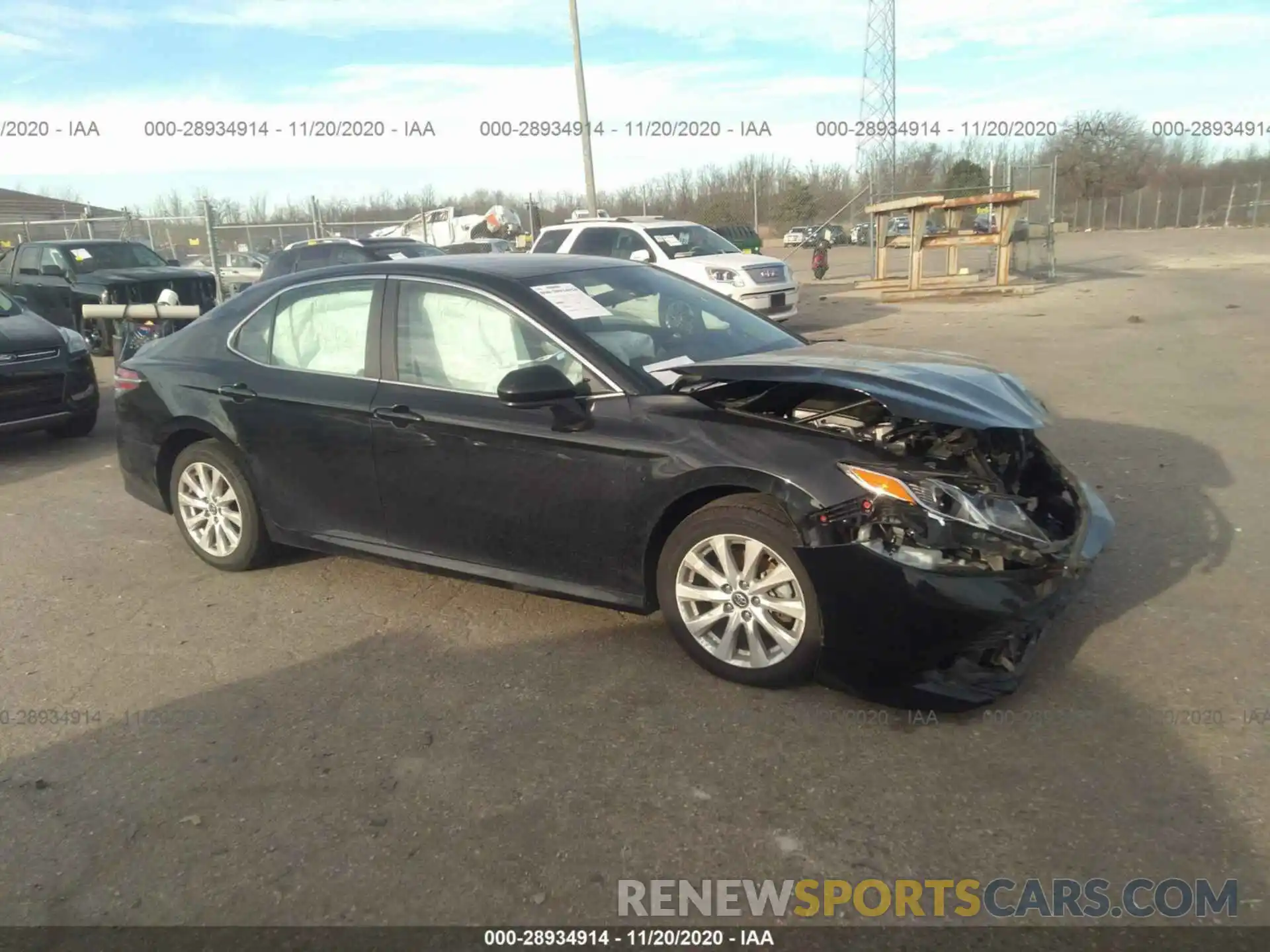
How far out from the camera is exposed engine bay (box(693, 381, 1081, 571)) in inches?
133

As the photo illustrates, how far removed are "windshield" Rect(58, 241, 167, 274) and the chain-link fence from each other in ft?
173

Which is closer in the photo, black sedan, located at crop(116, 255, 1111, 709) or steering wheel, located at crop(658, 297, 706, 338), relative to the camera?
black sedan, located at crop(116, 255, 1111, 709)

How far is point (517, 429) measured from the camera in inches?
161

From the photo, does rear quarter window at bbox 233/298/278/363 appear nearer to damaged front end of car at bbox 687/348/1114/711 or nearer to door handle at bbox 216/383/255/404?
door handle at bbox 216/383/255/404

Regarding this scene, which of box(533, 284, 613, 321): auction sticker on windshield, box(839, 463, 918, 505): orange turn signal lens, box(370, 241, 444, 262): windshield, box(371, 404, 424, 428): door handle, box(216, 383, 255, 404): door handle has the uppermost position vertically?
box(533, 284, 613, 321): auction sticker on windshield

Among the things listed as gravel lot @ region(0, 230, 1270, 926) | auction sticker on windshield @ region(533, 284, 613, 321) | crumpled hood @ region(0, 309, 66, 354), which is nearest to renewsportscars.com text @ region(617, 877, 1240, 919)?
gravel lot @ region(0, 230, 1270, 926)

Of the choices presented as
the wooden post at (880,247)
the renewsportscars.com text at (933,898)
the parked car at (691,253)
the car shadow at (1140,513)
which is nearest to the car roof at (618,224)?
the parked car at (691,253)

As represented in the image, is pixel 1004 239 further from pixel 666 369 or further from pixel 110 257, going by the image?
pixel 666 369

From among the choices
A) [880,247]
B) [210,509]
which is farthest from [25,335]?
[880,247]

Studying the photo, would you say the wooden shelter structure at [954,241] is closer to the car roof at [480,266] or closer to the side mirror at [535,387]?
the car roof at [480,266]

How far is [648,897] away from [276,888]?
107 centimetres

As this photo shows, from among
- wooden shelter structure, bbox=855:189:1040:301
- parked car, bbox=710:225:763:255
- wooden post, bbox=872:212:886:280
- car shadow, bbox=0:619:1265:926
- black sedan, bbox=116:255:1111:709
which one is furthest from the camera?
parked car, bbox=710:225:763:255
